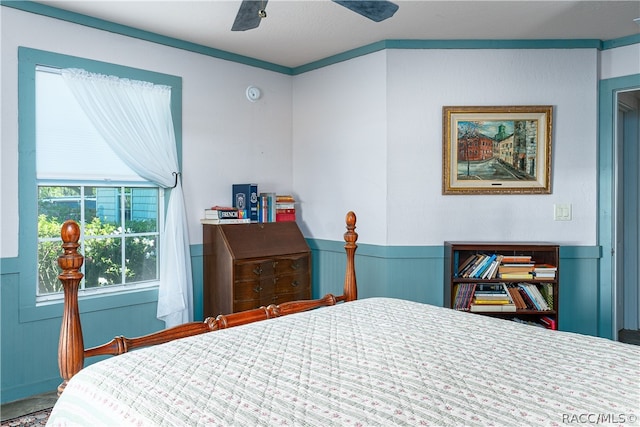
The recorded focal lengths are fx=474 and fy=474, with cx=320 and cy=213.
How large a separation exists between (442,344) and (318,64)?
333 cm

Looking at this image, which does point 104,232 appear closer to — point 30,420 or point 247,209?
point 247,209

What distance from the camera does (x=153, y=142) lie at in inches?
141

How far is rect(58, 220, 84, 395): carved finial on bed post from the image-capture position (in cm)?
153

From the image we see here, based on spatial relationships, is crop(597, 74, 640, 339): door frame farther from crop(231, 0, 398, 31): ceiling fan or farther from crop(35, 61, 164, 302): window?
crop(35, 61, 164, 302): window

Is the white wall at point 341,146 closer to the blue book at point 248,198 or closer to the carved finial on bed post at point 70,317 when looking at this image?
the blue book at point 248,198

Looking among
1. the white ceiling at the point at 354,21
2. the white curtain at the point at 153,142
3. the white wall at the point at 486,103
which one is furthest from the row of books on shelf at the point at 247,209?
the white ceiling at the point at 354,21

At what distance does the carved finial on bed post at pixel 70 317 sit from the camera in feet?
5.02

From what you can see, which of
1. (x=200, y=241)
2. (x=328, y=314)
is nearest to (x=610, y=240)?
(x=328, y=314)

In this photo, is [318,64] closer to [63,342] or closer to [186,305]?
[186,305]

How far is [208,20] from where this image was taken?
11.0ft

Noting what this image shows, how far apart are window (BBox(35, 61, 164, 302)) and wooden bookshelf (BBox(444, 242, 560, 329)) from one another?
2303 mm

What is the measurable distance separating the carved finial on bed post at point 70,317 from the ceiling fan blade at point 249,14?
125 centimetres

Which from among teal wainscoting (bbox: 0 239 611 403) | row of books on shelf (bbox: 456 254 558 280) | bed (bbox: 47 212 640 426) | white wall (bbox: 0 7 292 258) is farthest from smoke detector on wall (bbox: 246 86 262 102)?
bed (bbox: 47 212 640 426)

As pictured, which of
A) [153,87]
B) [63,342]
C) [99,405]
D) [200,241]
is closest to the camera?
[99,405]
